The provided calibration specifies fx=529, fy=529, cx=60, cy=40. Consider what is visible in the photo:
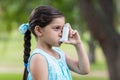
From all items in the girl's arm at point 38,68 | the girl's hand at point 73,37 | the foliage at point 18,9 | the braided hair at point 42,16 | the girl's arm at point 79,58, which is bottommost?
the girl's arm at point 38,68

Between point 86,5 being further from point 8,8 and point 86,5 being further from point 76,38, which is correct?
point 76,38

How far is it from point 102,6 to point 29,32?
35.2ft

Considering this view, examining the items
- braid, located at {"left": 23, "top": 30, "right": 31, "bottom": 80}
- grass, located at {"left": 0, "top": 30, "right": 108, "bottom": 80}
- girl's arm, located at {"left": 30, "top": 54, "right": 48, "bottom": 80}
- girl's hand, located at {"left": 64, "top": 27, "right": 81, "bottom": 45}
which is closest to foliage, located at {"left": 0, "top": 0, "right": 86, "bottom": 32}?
grass, located at {"left": 0, "top": 30, "right": 108, "bottom": 80}

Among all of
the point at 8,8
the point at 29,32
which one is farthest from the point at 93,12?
the point at 29,32

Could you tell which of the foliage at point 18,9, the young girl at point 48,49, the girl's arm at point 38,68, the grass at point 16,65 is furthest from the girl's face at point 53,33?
A: the foliage at point 18,9

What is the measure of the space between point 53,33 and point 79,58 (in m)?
0.28

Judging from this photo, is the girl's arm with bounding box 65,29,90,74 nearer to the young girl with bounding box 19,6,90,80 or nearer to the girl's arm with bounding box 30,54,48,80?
the young girl with bounding box 19,6,90,80

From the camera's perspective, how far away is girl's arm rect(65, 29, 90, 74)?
→ 3463mm

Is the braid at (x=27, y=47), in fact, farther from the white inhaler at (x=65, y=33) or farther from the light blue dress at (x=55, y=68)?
the white inhaler at (x=65, y=33)

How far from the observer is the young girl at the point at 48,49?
10.9 ft

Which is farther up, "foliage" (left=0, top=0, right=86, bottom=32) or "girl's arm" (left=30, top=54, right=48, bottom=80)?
"foliage" (left=0, top=0, right=86, bottom=32)

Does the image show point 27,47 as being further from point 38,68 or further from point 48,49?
point 38,68

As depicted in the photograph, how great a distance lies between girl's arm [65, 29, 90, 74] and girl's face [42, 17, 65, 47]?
90mm

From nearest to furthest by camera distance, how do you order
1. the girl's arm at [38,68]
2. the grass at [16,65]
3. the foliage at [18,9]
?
the girl's arm at [38,68]
the foliage at [18,9]
the grass at [16,65]
